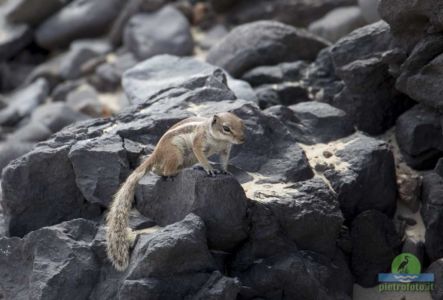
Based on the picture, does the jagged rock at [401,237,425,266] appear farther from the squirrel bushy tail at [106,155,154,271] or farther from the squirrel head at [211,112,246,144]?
the squirrel bushy tail at [106,155,154,271]

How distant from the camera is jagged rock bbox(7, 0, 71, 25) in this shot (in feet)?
49.6

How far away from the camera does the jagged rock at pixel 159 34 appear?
13.1 meters

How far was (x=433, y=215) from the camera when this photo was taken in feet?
23.4

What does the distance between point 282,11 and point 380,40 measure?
479cm

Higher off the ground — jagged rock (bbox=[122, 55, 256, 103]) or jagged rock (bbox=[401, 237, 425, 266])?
jagged rock (bbox=[122, 55, 256, 103])

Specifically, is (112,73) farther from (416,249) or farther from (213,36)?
(416,249)

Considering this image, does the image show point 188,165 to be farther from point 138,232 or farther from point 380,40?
point 380,40

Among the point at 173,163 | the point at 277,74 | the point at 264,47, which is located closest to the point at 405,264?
the point at 173,163

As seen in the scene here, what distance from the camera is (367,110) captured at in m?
8.36

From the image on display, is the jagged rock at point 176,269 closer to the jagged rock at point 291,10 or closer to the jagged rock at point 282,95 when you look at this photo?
the jagged rock at point 282,95

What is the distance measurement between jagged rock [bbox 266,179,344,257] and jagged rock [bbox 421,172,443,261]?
100 centimetres

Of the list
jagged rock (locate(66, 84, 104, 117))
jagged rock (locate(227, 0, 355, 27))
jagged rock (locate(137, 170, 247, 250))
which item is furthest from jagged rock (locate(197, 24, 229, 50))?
jagged rock (locate(137, 170, 247, 250))

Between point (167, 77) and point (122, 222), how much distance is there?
345cm

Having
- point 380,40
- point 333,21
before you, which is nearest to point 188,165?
point 380,40
